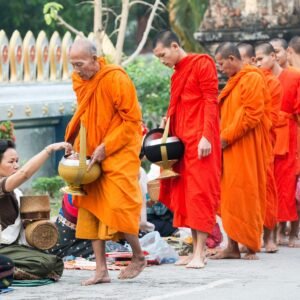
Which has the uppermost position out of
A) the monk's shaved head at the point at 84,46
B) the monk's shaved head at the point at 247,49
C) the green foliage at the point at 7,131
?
the monk's shaved head at the point at 84,46

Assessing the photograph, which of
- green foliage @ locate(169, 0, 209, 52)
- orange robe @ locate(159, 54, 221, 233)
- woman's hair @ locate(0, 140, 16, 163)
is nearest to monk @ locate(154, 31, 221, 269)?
orange robe @ locate(159, 54, 221, 233)

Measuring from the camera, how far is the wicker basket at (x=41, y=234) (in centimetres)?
876

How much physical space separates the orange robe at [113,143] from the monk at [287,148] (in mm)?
2977

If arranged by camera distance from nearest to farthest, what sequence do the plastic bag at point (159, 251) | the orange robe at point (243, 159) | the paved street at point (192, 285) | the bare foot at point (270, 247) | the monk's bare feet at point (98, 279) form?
the paved street at point (192, 285) → the monk's bare feet at point (98, 279) → the plastic bag at point (159, 251) → the orange robe at point (243, 159) → the bare foot at point (270, 247)

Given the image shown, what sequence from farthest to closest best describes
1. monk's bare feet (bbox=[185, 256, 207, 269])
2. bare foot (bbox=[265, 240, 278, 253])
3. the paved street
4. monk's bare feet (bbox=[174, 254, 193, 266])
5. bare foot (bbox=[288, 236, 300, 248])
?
bare foot (bbox=[288, 236, 300, 248]) → bare foot (bbox=[265, 240, 278, 253]) → monk's bare feet (bbox=[174, 254, 193, 266]) → monk's bare feet (bbox=[185, 256, 207, 269]) → the paved street

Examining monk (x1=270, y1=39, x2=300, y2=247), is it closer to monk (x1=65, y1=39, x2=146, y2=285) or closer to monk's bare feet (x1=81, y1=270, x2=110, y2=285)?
monk (x1=65, y1=39, x2=146, y2=285)

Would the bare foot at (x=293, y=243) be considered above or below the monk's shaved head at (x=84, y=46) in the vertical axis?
below

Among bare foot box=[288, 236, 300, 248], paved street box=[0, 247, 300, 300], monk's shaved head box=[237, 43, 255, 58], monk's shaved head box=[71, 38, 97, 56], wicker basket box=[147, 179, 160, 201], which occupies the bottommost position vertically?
bare foot box=[288, 236, 300, 248]

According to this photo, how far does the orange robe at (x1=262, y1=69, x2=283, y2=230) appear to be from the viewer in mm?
11023

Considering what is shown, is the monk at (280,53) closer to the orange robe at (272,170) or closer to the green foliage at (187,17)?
the orange robe at (272,170)

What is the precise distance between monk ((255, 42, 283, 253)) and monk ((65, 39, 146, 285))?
7.54 ft

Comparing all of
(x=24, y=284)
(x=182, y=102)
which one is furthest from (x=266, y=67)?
(x=24, y=284)

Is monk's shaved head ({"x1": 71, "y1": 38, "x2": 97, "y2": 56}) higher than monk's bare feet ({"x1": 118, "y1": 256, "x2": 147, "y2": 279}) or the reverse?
higher

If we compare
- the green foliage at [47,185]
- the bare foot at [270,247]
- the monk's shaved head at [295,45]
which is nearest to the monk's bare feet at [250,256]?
the bare foot at [270,247]
